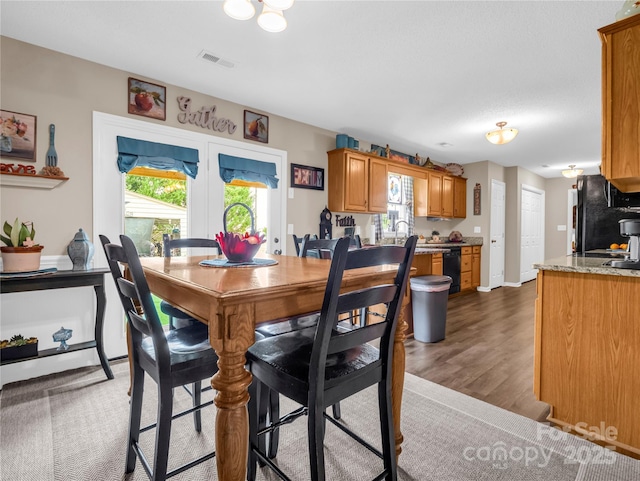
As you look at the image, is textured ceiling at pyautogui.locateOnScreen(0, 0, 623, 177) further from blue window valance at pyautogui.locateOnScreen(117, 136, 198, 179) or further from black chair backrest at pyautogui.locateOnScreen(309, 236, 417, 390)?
black chair backrest at pyautogui.locateOnScreen(309, 236, 417, 390)

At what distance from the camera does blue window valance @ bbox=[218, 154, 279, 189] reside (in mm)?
3400

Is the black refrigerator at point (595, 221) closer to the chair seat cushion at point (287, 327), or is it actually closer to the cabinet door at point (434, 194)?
the cabinet door at point (434, 194)

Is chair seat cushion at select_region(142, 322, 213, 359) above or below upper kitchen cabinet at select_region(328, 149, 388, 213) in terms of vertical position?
below

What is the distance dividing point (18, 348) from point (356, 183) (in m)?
3.61

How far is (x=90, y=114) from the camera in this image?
2.63 meters

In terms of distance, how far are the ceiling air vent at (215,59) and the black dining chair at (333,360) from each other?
7.40ft

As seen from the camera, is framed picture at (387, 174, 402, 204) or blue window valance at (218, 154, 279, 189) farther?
framed picture at (387, 174, 402, 204)

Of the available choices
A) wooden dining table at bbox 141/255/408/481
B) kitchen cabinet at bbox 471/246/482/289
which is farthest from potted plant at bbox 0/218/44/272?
kitchen cabinet at bbox 471/246/482/289

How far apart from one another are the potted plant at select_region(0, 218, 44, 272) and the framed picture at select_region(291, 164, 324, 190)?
8.15ft

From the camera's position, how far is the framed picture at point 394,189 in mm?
5484

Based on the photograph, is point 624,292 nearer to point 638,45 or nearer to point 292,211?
point 638,45

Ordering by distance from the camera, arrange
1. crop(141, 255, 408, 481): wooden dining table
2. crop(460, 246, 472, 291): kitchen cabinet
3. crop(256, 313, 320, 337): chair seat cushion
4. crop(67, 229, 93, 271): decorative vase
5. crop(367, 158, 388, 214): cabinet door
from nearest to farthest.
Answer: crop(141, 255, 408, 481): wooden dining table → crop(256, 313, 320, 337): chair seat cushion → crop(67, 229, 93, 271): decorative vase → crop(367, 158, 388, 214): cabinet door → crop(460, 246, 472, 291): kitchen cabinet

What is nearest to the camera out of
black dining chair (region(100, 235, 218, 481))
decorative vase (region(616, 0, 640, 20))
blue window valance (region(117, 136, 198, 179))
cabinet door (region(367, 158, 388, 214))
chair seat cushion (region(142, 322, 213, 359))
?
black dining chair (region(100, 235, 218, 481))

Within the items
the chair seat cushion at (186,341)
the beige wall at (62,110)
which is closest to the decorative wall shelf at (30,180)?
the beige wall at (62,110)
